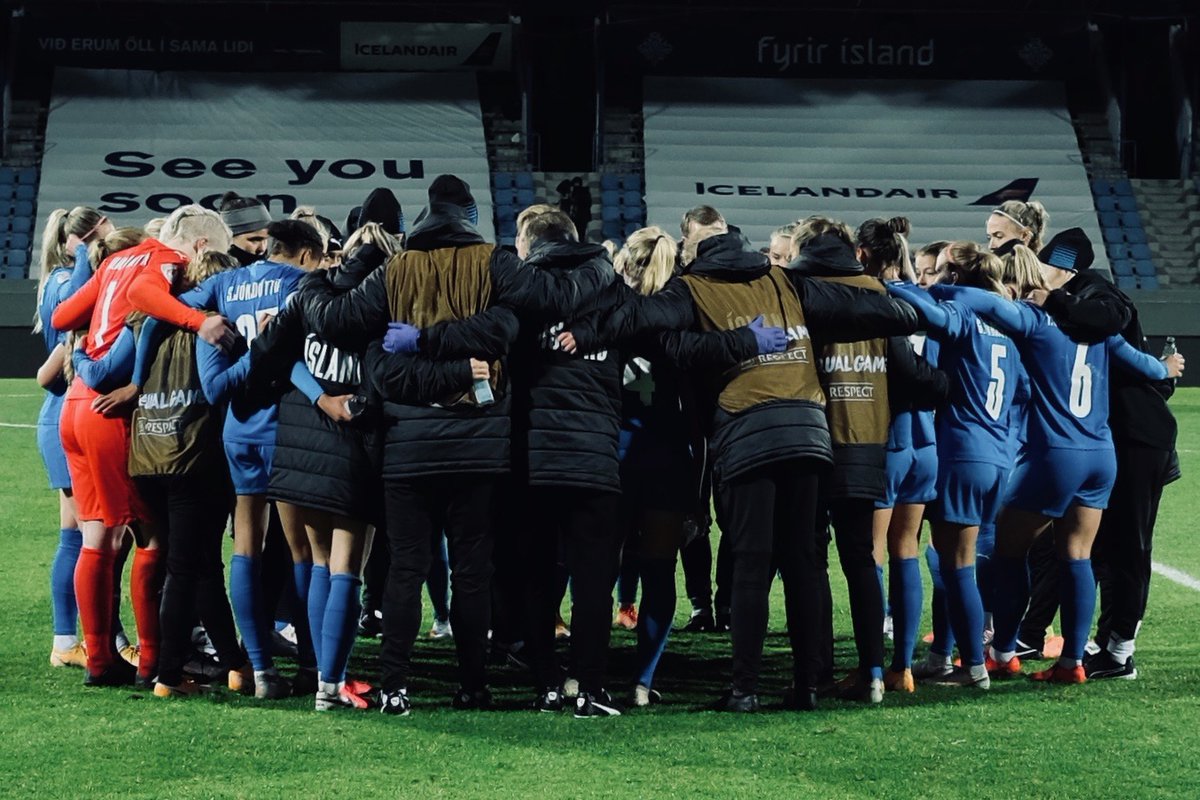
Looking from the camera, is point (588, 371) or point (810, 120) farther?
point (810, 120)

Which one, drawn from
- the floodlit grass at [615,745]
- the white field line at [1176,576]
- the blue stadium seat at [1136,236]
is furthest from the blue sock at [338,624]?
the blue stadium seat at [1136,236]

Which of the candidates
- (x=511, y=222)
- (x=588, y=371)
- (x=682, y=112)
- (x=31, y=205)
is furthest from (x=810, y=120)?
(x=588, y=371)

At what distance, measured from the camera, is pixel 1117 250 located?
2339 cm

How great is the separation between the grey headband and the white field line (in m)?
4.92

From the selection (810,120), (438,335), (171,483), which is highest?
(810,120)

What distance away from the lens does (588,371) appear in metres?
5.22

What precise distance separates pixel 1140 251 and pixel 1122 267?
1.93 feet

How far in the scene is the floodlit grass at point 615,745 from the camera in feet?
14.6

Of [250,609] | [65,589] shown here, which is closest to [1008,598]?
[250,609]

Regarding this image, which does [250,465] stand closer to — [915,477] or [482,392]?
[482,392]

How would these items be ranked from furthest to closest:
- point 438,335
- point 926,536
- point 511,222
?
point 511,222, point 926,536, point 438,335

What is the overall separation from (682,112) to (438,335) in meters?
20.8

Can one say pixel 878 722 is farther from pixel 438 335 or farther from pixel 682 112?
pixel 682 112

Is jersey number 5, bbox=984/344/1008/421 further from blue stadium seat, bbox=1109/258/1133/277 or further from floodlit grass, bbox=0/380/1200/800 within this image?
blue stadium seat, bbox=1109/258/1133/277
